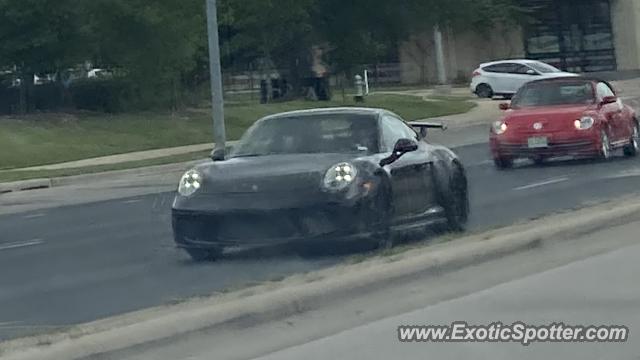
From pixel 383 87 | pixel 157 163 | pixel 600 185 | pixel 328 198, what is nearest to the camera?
pixel 328 198

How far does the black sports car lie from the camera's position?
46.5 feet

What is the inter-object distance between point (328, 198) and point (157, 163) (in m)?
19.4

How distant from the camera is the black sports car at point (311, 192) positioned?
46.5ft

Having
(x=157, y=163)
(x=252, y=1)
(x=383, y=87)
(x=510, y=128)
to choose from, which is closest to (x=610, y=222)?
(x=510, y=128)

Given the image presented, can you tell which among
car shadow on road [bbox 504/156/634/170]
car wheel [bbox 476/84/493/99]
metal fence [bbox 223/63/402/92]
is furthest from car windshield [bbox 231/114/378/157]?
car wheel [bbox 476/84/493/99]

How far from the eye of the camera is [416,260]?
1242 cm

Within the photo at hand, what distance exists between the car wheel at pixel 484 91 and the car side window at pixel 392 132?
3906cm

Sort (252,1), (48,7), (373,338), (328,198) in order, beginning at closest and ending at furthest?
(373,338) < (328,198) < (48,7) < (252,1)

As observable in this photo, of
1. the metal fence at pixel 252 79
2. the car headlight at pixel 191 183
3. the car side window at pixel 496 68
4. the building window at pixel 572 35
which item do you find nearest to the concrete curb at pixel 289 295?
the car headlight at pixel 191 183

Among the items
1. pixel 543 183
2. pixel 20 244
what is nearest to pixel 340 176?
pixel 20 244

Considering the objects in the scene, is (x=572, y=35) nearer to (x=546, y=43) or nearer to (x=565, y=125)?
(x=546, y=43)

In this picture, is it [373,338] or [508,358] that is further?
[373,338]

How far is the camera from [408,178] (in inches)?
599

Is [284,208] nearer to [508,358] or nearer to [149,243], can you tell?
[149,243]
